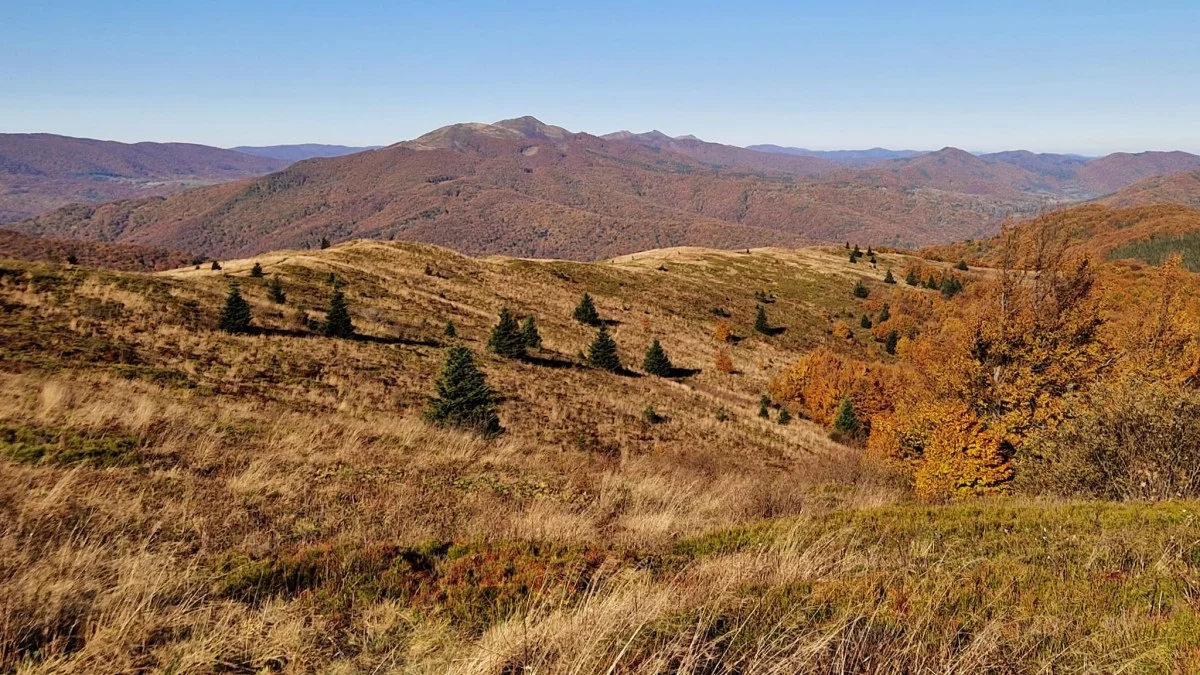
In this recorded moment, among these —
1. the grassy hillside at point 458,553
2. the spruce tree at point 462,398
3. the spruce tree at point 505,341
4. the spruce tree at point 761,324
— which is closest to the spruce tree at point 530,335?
the spruce tree at point 505,341

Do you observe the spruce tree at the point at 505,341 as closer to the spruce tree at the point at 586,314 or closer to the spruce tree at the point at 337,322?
the spruce tree at the point at 337,322

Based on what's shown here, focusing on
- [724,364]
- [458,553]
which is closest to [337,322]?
[458,553]

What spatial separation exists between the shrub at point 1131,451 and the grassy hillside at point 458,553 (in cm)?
296

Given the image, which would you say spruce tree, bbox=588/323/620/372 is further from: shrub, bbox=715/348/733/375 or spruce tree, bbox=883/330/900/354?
spruce tree, bbox=883/330/900/354

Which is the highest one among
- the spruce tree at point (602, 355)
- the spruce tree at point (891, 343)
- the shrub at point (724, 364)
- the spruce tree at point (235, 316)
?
the spruce tree at point (235, 316)

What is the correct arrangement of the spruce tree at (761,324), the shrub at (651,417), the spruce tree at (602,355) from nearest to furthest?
the shrub at (651,417) < the spruce tree at (602,355) < the spruce tree at (761,324)

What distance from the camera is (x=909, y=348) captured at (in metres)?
55.1

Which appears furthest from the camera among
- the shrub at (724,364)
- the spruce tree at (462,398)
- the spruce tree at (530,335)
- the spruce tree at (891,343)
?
the spruce tree at (891,343)

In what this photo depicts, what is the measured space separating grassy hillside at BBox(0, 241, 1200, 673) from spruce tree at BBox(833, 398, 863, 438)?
47.7 ft

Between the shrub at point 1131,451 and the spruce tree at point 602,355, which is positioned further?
the spruce tree at point 602,355

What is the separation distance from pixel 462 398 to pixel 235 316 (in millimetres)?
11220

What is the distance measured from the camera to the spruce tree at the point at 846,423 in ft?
100.0

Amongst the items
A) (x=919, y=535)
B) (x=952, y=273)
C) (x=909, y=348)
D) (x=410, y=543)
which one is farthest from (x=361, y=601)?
(x=952, y=273)

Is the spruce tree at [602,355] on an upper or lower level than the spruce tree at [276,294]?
lower
